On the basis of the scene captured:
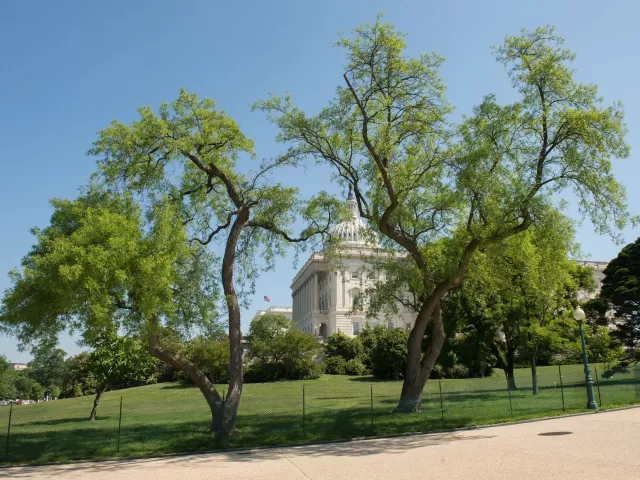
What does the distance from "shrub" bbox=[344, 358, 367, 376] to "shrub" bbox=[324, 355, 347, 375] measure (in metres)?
0.46

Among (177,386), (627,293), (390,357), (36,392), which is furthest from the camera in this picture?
(36,392)

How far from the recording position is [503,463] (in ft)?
36.6

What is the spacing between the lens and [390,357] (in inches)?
2251

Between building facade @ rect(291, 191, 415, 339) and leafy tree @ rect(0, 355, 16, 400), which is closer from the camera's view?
leafy tree @ rect(0, 355, 16, 400)

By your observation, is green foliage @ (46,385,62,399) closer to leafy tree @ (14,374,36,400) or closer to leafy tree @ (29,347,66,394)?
leafy tree @ (29,347,66,394)

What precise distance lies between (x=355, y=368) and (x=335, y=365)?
269 centimetres

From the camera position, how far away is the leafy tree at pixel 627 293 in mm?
39625

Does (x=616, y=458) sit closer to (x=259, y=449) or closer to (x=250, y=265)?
(x=259, y=449)

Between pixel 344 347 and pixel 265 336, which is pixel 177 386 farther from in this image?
pixel 344 347

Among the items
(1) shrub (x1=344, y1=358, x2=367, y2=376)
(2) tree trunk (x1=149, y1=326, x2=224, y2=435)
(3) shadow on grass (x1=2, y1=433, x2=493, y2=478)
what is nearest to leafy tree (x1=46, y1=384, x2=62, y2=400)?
(1) shrub (x1=344, y1=358, x2=367, y2=376)

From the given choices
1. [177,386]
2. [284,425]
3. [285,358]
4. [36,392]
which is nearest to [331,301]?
[285,358]

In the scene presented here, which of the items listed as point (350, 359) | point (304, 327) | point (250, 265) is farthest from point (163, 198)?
point (304, 327)

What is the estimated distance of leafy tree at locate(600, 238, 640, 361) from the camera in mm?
39625

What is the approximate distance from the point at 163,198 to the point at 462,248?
12.6 meters
